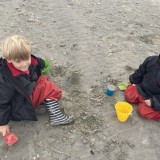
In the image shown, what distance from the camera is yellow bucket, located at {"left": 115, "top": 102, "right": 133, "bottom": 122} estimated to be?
9.59 feet

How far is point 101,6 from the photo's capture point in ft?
16.1

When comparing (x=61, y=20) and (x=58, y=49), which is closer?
(x=58, y=49)

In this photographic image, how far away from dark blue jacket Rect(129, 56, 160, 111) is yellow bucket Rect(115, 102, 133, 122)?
25cm

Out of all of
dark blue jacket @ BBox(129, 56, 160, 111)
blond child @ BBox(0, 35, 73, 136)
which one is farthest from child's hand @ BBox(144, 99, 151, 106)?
blond child @ BBox(0, 35, 73, 136)

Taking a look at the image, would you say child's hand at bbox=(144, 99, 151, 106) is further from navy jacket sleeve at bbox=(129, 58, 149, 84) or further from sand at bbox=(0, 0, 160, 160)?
navy jacket sleeve at bbox=(129, 58, 149, 84)

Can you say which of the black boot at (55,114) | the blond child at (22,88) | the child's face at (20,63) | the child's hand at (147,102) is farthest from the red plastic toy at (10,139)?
the child's hand at (147,102)

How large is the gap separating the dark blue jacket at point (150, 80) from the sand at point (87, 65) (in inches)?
10.1

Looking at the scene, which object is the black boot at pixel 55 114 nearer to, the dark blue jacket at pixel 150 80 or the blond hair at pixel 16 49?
the blond hair at pixel 16 49

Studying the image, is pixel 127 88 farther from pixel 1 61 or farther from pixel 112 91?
pixel 1 61

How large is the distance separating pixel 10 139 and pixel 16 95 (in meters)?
0.42

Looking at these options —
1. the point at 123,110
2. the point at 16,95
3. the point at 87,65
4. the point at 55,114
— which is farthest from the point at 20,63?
the point at 87,65

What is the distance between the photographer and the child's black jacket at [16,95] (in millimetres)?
2551

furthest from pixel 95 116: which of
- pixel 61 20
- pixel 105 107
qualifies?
pixel 61 20

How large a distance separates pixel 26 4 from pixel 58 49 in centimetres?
134
